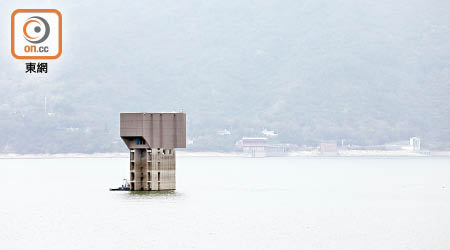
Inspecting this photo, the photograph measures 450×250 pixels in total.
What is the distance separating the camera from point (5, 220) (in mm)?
79625

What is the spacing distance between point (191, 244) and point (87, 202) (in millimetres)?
33454

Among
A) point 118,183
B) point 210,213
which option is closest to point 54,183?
point 118,183

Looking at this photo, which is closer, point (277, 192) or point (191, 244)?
point (191, 244)

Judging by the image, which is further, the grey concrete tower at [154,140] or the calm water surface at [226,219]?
the grey concrete tower at [154,140]

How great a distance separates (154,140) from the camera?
96.5 metres

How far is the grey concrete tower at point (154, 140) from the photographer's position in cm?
9656

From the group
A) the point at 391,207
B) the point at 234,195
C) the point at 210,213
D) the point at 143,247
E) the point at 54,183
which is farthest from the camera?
the point at 54,183

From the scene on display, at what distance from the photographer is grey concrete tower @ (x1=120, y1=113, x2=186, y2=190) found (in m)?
96.6

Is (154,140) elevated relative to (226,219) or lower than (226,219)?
elevated

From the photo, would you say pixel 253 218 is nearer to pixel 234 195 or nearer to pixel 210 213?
pixel 210 213

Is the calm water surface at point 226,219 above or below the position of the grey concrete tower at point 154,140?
below

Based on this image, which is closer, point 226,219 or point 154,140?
point 226,219

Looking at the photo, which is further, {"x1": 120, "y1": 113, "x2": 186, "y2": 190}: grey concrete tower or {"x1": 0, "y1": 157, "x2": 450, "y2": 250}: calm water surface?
{"x1": 120, "y1": 113, "x2": 186, "y2": 190}: grey concrete tower

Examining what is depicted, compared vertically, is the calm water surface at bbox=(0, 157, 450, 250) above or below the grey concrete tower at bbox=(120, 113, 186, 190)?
below
